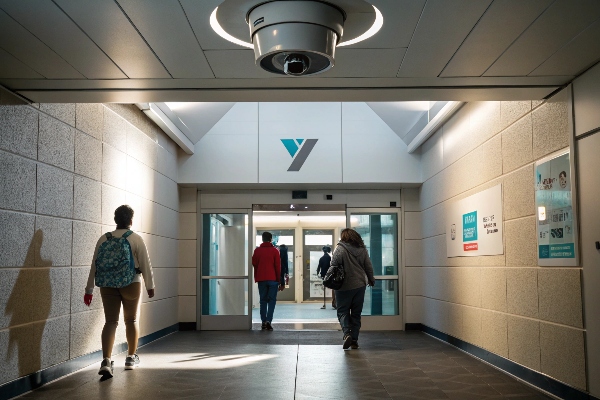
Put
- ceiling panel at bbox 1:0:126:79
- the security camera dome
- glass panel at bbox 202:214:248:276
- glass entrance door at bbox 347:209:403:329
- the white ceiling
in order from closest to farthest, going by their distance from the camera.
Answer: ceiling panel at bbox 1:0:126:79
the white ceiling
the security camera dome
glass entrance door at bbox 347:209:403:329
glass panel at bbox 202:214:248:276

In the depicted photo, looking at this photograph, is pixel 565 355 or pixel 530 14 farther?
pixel 565 355

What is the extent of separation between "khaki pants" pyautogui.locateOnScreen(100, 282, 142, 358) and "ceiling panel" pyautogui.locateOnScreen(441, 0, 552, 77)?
3142 mm

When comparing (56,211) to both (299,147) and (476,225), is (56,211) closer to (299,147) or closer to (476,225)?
(476,225)

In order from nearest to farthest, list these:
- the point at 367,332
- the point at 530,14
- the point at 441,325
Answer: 1. the point at 530,14
2. the point at 441,325
3. the point at 367,332

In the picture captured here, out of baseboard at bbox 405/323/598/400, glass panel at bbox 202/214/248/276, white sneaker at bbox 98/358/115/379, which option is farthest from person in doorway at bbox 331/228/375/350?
glass panel at bbox 202/214/248/276

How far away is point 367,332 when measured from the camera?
939cm

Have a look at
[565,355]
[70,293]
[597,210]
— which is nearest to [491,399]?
[565,355]

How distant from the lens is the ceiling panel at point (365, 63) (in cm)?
416

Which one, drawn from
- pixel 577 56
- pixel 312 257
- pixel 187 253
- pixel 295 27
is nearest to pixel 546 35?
pixel 577 56

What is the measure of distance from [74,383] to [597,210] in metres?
4.06

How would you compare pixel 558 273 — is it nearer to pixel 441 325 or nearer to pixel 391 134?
pixel 441 325

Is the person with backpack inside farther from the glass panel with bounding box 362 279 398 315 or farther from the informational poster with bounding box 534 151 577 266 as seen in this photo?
the glass panel with bounding box 362 279 398 315

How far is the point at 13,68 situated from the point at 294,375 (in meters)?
3.23

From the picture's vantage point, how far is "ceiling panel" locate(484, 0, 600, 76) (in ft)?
11.0
